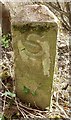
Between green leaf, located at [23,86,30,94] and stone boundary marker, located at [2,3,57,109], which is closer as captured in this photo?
stone boundary marker, located at [2,3,57,109]

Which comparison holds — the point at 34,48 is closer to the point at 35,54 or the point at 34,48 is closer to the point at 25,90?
the point at 35,54

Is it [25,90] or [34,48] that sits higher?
[34,48]

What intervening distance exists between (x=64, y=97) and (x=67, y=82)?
0.21m

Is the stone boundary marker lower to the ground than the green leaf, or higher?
higher

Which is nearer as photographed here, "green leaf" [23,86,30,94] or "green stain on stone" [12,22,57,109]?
"green stain on stone" [12,22,57,109]

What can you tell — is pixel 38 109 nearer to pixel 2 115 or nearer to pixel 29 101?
pixel 29 101

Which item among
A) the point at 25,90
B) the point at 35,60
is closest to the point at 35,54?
the point at 35,60

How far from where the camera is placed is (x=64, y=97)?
2316 millimetres

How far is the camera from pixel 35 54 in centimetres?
187

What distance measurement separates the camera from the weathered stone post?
5.76 feet

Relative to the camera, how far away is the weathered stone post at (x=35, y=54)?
5.76 ft

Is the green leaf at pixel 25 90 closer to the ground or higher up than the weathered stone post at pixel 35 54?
closer to the ground

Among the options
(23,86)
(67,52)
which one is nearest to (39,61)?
(23,86)

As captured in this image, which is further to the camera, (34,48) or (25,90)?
(25,90)
